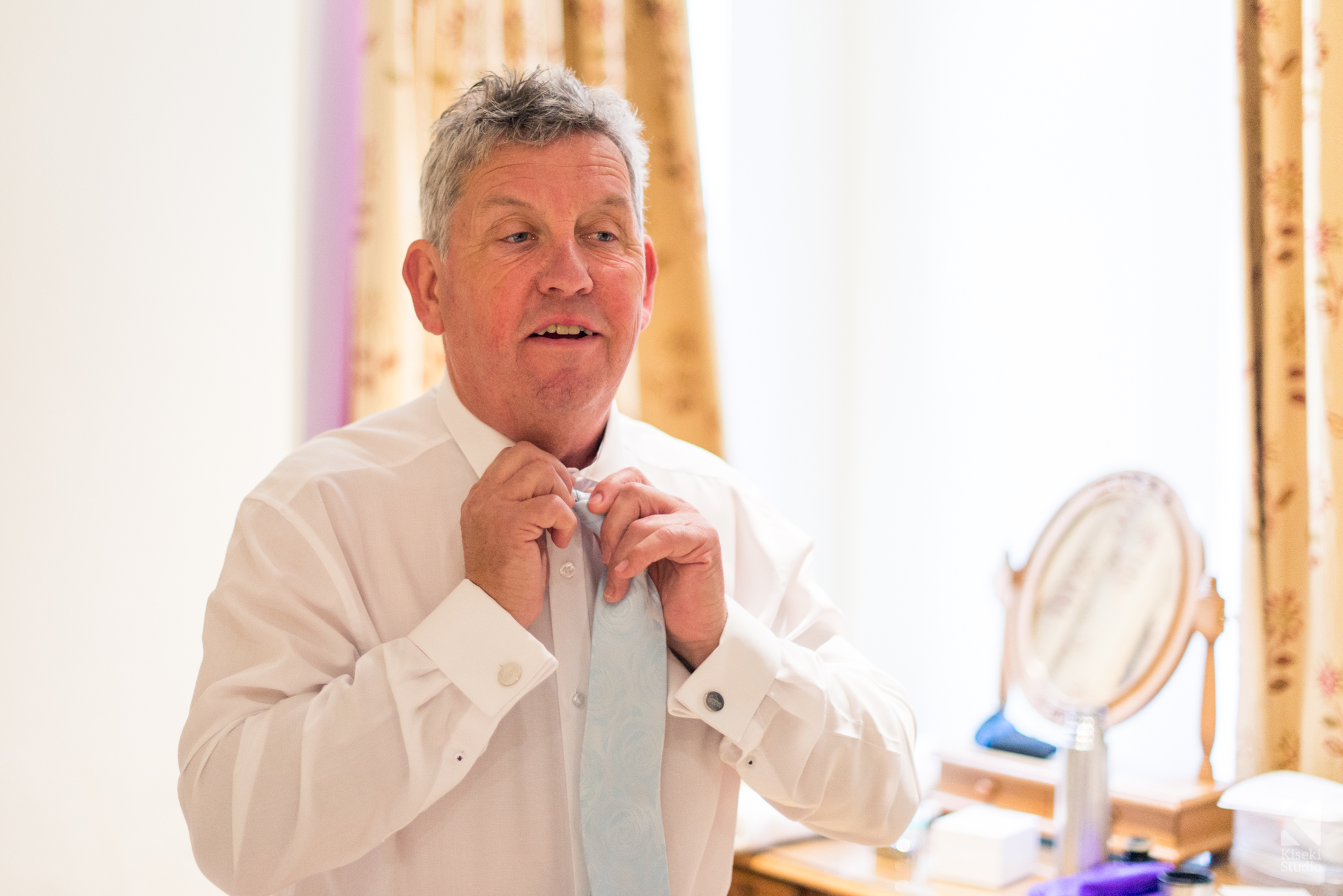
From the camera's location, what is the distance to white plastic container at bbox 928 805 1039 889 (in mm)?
1679

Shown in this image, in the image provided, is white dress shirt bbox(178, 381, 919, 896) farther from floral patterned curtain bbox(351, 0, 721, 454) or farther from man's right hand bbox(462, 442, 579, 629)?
floral patterned curtain bbox(351, 0, 721, 454)

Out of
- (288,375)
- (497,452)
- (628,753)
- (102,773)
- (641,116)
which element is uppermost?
(641,116)

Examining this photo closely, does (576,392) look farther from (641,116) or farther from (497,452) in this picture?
(641,116)

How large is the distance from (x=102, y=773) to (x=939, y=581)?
1864 mm

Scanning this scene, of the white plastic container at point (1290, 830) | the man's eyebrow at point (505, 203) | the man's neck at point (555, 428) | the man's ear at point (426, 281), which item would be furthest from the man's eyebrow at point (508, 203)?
the white plastic container at point (1290, 830)

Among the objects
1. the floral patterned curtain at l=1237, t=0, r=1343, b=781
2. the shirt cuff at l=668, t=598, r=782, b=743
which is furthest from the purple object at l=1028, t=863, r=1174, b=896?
the shirt cuff at l=668, t=598, r=782, b=743

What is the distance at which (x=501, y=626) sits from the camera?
1.05 m

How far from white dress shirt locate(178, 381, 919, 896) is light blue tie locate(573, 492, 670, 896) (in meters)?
0.04

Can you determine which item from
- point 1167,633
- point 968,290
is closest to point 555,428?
point 1167,633

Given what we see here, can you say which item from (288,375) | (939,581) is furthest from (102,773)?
(939,581)

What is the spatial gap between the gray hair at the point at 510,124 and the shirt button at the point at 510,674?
0.52 m

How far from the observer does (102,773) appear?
1.61 meters

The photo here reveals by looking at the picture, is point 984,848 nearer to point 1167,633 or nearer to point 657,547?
point 1167,633

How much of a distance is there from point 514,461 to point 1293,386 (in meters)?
1.45
